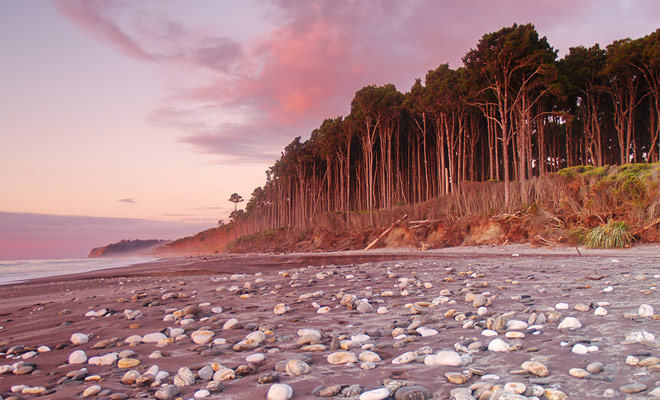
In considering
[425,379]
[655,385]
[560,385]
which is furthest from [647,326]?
[425,379]

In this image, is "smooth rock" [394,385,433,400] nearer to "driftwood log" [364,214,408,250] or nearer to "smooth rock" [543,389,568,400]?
"smooth rock" [543,389,568,400]

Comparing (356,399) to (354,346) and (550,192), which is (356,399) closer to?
(354,346)

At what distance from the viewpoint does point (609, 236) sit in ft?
42.7

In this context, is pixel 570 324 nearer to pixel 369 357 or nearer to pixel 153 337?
pixel 369 357

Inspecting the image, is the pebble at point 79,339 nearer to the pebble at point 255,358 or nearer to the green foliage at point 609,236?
the pebble at point 255,358

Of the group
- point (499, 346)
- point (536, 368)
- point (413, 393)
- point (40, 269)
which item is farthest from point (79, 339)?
point (40, 269)

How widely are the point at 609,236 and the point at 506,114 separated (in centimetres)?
1737

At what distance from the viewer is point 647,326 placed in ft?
10.2

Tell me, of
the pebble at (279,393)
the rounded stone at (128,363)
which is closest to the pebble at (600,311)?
the pebble at (279,393)

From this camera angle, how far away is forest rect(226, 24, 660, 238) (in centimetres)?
2675

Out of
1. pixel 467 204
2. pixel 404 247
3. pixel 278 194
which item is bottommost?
pixel 404 247

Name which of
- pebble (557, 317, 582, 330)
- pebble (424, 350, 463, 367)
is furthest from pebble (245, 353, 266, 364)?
pebble (557, 317, 582, 330)

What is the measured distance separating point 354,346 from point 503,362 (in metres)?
1.14

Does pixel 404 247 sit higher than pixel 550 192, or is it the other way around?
pixel 550 192
